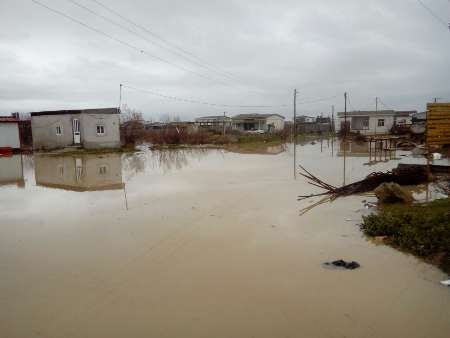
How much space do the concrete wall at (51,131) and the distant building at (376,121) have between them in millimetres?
31853

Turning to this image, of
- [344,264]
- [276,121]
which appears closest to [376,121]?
[276,121]

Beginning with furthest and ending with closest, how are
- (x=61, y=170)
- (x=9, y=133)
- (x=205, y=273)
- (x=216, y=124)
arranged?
(x=216, y=124) < (x=9, y=133) < (x=61, y=170) < (x=205, y=273)

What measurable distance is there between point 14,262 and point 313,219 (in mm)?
6371

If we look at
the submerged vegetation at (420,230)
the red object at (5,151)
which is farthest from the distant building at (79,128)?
the submerged vegetation at (420,230)

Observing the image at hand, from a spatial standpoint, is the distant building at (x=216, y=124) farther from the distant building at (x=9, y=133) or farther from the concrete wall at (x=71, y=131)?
the distant building at (x=9, y=133)

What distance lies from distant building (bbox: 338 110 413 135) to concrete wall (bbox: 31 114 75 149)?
31.9 m

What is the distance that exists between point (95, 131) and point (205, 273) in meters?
25.2

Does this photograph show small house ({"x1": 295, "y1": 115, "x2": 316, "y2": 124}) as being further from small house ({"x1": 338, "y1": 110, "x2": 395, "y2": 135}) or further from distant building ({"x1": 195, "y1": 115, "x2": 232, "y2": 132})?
small house ({"x1": 338, "y1": 110, "x2": 395, "y2": 135})

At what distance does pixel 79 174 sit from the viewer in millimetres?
16859

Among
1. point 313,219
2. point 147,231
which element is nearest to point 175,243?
point 147,231

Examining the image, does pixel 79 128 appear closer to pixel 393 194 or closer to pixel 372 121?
pixel 393 194

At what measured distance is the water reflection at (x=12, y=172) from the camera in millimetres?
15273

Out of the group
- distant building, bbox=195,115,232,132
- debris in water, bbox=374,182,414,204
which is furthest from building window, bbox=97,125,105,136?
debris in water, bbox=374,182,414,204

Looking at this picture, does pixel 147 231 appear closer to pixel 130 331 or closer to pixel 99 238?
pixel 99 238
